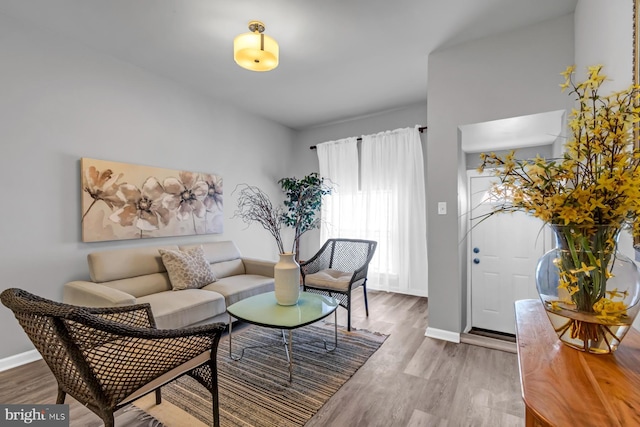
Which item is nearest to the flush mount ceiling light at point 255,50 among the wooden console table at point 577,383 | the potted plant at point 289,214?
the potted plant at point 289,214

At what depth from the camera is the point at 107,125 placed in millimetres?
2869

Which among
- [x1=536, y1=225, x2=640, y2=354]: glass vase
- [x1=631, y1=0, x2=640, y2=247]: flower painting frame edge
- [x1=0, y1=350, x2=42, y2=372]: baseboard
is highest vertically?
[x1=631, y1=0, x2=640, y2=247]: flower painting frame edge

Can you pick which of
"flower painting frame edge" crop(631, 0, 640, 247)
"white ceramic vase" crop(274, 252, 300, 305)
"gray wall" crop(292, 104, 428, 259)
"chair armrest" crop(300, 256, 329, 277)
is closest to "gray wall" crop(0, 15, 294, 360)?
"chair armrest" crop(300, 256, 329, 277)

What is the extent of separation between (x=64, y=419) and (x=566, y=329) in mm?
2227

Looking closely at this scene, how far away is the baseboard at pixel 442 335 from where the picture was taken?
2697 mm

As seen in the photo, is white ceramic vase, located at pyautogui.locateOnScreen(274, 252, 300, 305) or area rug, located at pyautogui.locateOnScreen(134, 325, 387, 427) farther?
white ceramic vase, located at pyautogui.locateOnScreen(274, 252, 300, 305)

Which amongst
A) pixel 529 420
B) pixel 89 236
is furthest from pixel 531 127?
pixel 89 236

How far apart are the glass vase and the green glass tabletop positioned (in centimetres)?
146

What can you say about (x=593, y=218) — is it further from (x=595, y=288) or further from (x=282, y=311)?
(x=282, y=311)

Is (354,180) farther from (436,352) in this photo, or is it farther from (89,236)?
(89,236)

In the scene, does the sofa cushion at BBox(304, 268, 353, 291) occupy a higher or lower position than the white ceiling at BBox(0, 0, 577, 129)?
lower

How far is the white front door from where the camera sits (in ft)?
10.5

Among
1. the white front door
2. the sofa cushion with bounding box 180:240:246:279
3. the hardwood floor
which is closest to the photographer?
the hardwood floor

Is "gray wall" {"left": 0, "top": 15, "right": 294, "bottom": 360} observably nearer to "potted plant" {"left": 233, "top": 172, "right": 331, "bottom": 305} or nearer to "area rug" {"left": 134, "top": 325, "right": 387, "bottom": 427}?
"potted plant" {"left": 233, "top": 172, "right": 331, "bottom": 305}
